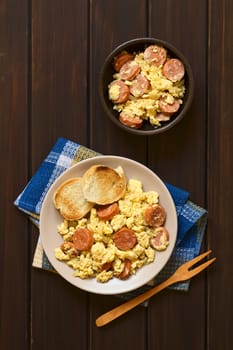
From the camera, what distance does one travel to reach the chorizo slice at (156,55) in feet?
3.34

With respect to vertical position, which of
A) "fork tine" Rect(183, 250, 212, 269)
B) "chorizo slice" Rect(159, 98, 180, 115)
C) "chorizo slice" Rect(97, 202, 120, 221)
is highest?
"chorizo slice" Rect(159, 98, 180, 115)

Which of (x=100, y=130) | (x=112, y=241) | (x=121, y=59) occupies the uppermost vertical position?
(x=121, y=59)

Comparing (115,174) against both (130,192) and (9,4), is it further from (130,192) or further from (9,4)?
(9,4)

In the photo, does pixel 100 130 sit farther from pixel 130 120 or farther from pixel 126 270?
pixel 126 270

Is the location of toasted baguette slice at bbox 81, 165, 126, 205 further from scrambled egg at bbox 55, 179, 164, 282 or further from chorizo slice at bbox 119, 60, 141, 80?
chorizo slice at bbox 119, 60, 141, 80

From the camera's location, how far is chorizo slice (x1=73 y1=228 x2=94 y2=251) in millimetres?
1010

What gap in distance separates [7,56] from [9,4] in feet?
0.27

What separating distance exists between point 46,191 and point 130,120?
18 cm

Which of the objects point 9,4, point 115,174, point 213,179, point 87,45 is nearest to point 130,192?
point 115,174

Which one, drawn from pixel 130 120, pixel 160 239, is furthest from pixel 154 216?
pixel 130 120

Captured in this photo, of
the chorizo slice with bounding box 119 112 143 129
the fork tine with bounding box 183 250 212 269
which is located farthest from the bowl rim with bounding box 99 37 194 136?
the fork tine with bounding box 183 250 212 269

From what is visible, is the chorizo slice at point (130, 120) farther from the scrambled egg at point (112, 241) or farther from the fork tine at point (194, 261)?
the fork tine at point (194, 261)

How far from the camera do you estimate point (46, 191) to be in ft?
3.47

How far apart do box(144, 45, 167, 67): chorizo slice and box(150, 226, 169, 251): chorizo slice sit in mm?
257
